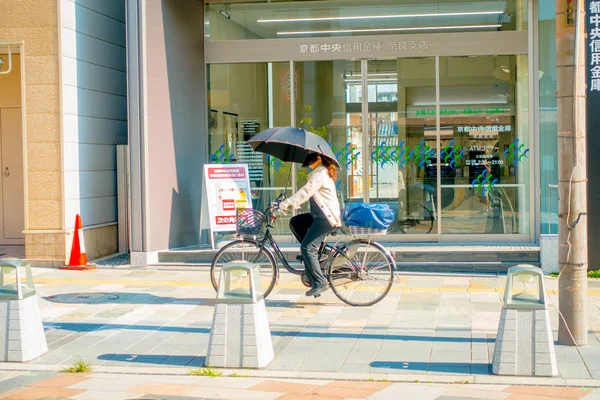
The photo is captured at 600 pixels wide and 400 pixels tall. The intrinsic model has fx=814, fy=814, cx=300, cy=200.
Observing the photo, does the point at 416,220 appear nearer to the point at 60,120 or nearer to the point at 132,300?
the point at 132,300

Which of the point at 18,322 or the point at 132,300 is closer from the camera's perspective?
the point at 18,322

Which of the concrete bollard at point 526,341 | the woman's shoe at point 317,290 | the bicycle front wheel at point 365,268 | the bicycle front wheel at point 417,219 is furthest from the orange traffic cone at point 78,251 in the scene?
the concrete bollard at point 526,341

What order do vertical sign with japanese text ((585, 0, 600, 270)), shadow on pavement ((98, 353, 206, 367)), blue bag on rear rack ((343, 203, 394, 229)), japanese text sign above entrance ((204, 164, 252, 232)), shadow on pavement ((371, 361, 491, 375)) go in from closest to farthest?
shadow on pavement ((371, 361, 491, 375)), shadow on pavement ((98, 353, 206, 367)), blue bag on rear rack ((343, 203, 394, 229)), vertical sign with japanese text ((585, 0, 600, 270)), japanese text sign above entrance ((204, 164, 252, 232))

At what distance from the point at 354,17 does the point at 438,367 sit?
814 centimetres

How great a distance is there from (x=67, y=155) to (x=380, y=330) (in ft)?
21.0

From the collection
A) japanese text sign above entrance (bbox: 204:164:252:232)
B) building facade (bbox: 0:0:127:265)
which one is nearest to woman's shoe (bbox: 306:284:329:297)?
japanese text sign above entrance (bbox: 204:164:252:232)

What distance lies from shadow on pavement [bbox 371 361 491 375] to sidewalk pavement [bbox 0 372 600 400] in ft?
1.19

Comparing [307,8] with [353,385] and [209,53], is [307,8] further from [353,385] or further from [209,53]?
[353,385]

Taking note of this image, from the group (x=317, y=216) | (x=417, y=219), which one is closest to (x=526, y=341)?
(x=317, y=216)

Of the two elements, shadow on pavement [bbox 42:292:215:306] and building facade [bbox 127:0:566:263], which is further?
building facade [bbox 127:0:566:263]

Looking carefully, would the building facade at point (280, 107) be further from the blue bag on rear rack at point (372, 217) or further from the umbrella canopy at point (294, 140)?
the blue bag on rear rack at point (372, 217)

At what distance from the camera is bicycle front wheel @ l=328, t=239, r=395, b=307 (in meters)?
9.22

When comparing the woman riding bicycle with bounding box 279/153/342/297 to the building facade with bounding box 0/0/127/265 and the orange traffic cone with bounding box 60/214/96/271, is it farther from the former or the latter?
the building facade with bounding box 0/0/127/265

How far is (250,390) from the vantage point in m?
6.35
